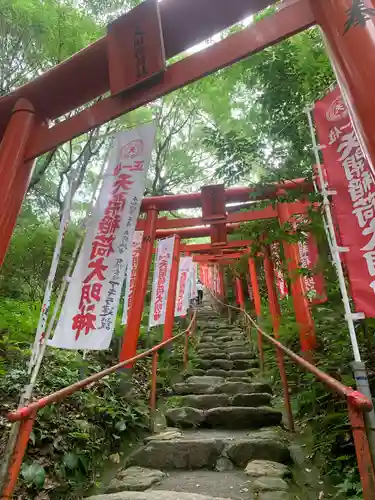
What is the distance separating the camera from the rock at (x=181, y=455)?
382 cm

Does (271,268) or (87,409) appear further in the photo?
(271,268)

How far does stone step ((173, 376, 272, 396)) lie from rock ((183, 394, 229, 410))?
45cm

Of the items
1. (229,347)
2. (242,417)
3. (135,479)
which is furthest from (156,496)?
(229,347)

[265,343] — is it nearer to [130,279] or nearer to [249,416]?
[130,279]

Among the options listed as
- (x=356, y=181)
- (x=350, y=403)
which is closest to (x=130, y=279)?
(x=356, y=181)

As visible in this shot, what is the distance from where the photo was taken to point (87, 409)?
4.52 meters

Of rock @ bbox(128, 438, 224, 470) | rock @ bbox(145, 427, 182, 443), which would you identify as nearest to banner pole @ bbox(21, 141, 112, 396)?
rock @ bbox(128, 438, 224, 470)

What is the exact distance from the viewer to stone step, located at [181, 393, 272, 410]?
5.52 metres

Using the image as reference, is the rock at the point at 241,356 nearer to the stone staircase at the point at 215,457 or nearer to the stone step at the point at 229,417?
the stone staircase at the point at 215,457

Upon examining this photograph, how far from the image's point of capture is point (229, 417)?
4.90 m

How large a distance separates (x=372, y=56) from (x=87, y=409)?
448 cm

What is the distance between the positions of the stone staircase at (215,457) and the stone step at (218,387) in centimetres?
2

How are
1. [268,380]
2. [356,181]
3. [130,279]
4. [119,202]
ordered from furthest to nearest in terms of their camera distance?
[130,279] → [268,380] → [119,202] → [356,181]

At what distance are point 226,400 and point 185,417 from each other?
0.84m
